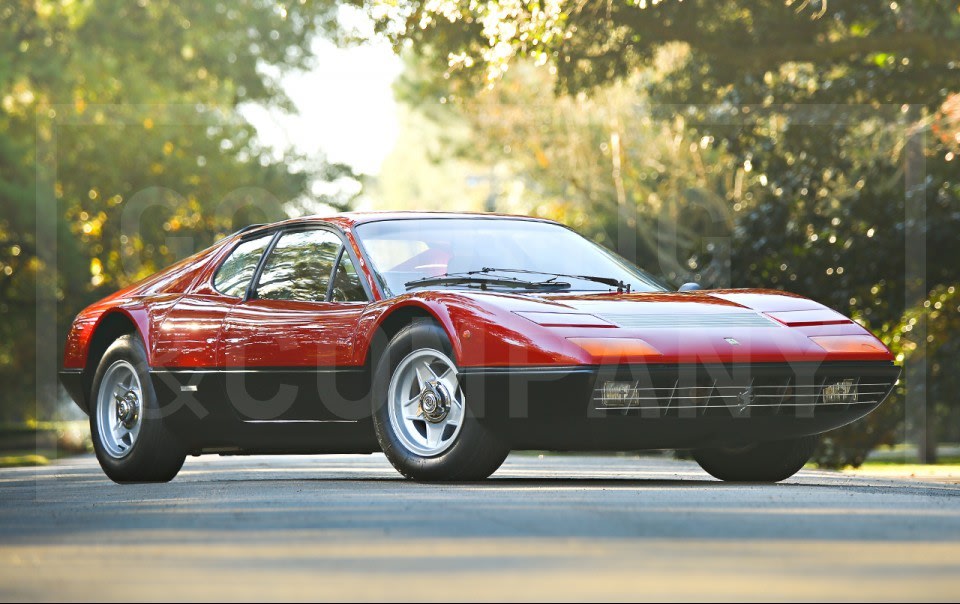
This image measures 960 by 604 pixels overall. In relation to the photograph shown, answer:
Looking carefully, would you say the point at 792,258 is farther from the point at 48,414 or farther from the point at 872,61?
the point at 48,414

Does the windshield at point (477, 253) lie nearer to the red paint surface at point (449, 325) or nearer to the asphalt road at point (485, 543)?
the red paint surface at point (449, 325)

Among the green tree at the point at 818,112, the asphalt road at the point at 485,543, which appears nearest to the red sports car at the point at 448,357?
the asphalt road at the point at 485,543

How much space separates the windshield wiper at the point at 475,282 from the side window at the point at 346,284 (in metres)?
0.28

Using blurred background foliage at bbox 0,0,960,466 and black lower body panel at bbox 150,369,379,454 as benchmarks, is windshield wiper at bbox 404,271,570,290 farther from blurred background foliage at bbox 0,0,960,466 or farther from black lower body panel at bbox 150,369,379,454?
blurred background foliage at bbox 0,0,960,466

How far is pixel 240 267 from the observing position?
9.54m

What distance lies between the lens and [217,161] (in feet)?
109

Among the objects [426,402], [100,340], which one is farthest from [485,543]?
[100,340]

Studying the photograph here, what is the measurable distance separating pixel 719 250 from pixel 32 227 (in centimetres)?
1306

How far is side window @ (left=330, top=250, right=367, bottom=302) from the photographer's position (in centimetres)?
862

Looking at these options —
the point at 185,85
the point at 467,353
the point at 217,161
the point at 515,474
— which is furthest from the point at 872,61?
the point at 185,85

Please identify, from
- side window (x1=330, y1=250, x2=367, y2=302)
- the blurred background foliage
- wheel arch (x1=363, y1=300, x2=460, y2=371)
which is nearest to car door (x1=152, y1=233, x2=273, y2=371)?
side window (x1=330, y1=250, x2=367, y2=302)

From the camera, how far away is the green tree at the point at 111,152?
2889 cm

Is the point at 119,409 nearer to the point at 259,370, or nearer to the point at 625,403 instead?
the point at 259,370

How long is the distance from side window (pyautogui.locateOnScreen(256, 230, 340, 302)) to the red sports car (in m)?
0.01
